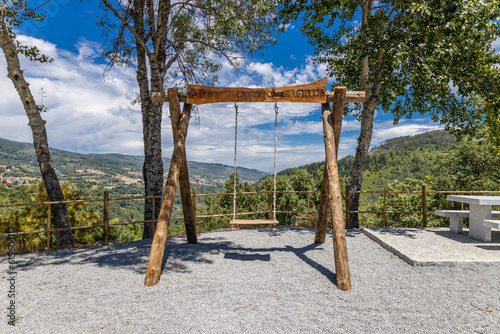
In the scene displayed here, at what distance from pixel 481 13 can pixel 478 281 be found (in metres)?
5.52

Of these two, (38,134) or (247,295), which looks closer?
(247,295)

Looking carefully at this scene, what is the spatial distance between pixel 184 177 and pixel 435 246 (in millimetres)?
4846

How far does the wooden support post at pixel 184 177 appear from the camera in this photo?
441 cm

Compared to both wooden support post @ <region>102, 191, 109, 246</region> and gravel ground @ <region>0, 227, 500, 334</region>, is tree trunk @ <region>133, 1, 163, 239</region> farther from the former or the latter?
gravel ground @ <region>0, 227, 500, 334</region>

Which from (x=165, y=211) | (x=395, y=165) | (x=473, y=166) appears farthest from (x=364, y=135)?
(x=395, y=165)

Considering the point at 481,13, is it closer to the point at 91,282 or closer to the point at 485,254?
the point at 485,254

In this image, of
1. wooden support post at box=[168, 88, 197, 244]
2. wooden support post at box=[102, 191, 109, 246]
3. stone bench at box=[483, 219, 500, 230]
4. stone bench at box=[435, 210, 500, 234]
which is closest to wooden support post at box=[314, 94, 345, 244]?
wooden support post at box=[168, 88, 197, 244]

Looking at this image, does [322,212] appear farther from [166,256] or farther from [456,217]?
[456,217]

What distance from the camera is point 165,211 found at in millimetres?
3871

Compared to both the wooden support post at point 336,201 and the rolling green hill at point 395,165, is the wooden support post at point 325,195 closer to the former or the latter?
the wooden support post at point 336,201

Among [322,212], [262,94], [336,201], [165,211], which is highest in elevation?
[262,94]

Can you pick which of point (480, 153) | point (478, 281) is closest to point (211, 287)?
point (478, 281)

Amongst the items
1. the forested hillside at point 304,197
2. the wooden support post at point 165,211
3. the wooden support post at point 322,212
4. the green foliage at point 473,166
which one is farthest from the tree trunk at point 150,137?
the green foliage at point 473,166

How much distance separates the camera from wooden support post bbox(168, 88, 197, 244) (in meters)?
4.41
